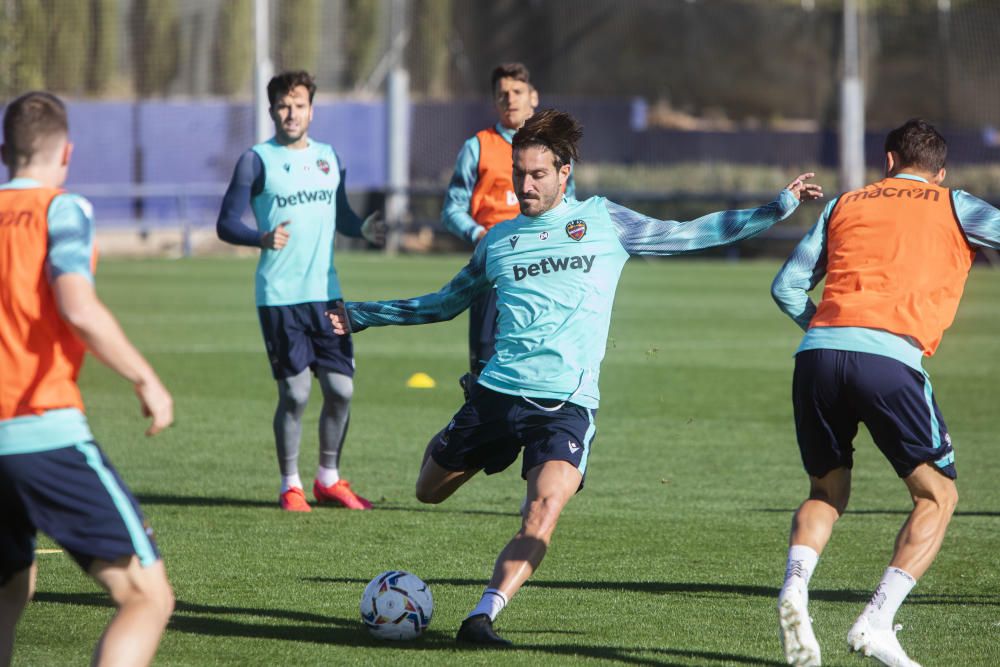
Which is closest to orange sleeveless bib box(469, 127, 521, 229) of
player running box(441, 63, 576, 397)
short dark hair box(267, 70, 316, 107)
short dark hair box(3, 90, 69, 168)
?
player running box(441, 63, 576, 397)

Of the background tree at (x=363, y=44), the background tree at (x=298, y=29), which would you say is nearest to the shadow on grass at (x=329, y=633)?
the background tree at (x=298, y=29)

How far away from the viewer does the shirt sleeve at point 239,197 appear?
28.3 feet

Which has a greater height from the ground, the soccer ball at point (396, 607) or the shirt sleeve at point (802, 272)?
the shirt sleeve at point (802, 272)

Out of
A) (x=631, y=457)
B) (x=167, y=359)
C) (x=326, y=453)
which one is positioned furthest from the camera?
(x=167, y=359)

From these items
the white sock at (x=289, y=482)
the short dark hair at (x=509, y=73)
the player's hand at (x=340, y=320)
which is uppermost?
the short dark hair at (x=509, y=73)

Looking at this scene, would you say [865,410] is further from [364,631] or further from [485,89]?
[485,89]

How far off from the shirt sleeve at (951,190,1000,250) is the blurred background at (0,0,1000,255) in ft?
92.6

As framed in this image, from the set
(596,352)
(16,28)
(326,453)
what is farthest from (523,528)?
(16,28)

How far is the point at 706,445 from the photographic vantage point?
11234 millimetres

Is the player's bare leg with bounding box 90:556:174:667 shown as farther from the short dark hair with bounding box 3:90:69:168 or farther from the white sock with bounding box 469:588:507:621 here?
the white sock with bounding box 469:588:507:621

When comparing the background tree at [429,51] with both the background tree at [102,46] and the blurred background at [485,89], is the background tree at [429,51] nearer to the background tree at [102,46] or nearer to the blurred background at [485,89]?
the blurred background at [485,89]

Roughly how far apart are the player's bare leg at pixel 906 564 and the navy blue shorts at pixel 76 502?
2584 millimetres

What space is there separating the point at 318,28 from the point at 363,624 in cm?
3739

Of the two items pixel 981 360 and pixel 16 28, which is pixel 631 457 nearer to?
pixel 981 360
